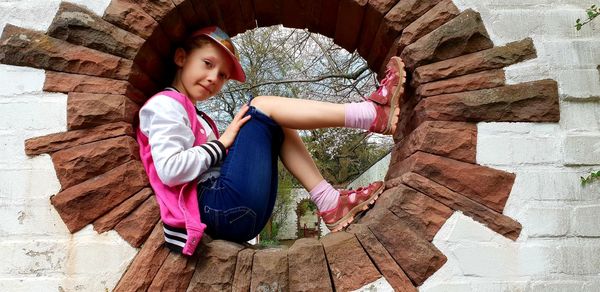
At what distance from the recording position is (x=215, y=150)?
5.58 feet

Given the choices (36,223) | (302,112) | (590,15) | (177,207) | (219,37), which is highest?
(590,15)

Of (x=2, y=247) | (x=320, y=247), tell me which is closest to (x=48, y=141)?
(x=2, y=247)

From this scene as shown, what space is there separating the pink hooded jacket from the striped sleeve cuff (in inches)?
4.4

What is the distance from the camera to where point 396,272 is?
62.2 inches

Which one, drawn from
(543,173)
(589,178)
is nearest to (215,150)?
(543,173)

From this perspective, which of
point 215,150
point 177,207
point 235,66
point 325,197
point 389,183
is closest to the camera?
point 177,207

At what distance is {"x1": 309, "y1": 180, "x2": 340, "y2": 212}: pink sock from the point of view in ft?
6.48

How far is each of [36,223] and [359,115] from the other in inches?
48.7

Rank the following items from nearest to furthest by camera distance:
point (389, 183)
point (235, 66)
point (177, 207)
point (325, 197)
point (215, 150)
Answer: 1. point (177, 207)
2. point (215, 150)
3. point (389, 183)
4. point (325, 197)
5. point (235, 66)

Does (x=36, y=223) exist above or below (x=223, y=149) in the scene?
below

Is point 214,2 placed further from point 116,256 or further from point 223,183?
point 116,256

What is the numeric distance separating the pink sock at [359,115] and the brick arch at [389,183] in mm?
181

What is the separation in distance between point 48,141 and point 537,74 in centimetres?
183

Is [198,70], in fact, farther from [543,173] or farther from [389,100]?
[543,173]
